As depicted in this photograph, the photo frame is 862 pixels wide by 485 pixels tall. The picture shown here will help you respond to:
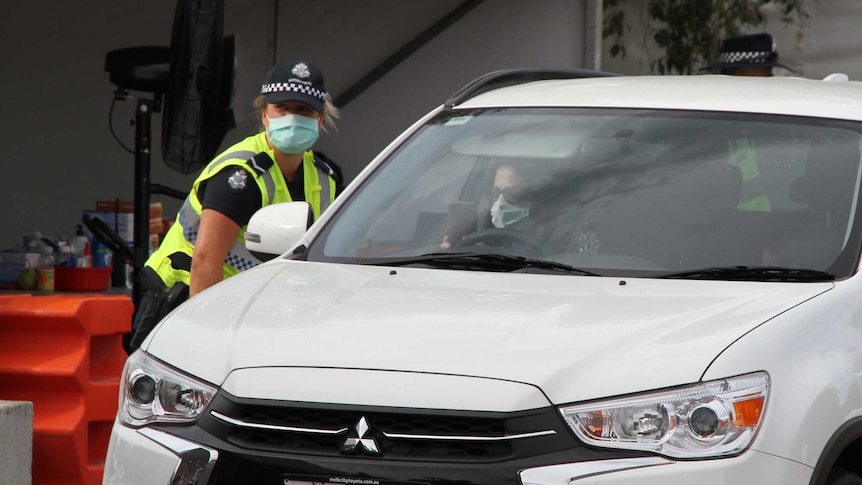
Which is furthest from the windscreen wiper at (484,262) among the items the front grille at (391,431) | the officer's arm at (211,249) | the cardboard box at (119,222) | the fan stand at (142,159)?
the cardboard box at (119,222)

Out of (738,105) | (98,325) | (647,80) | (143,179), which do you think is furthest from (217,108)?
(738,105)

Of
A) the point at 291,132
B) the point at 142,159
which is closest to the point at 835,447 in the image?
the point at 291,132

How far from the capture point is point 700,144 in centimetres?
439

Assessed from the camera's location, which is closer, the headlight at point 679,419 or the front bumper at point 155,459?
the headlight at point 679,419

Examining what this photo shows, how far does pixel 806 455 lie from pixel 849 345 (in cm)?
39

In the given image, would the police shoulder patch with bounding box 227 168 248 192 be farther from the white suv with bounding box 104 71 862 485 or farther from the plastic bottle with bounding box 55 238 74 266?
the plastic bottle with bounding box 55 238 74 266

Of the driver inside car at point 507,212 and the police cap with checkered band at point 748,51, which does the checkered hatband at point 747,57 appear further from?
the driver inside car at point 507,212

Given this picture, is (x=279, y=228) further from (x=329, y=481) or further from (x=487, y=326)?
(x=329, y=481)

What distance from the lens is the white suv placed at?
10.4 feet

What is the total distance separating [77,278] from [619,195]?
6529mm

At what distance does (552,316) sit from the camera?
3.51 m

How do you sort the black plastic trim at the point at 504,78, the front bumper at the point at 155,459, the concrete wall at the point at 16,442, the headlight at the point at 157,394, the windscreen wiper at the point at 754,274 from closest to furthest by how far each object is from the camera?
the front bumper at the point at 155,459 < the headlight at the point at 157,394 < the windscreen wiper at the point at 754,274 < the black plastic trim at the point at 504,78 < the concrete wall at the point at 16,442

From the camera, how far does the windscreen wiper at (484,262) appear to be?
13.2 feet

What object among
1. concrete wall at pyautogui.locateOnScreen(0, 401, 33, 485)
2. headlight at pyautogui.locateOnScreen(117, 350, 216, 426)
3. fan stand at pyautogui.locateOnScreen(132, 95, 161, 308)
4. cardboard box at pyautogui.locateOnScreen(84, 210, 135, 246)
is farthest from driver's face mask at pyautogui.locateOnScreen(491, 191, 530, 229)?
cardboard box at pyautogui.locateOnScreen(84, 210, 135, 246)
